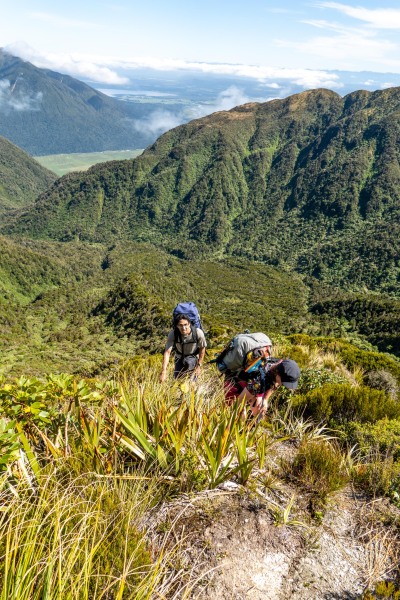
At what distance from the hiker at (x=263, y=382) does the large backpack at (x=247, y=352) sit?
0.35 ft

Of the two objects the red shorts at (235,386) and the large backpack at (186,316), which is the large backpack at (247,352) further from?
the large backpack at (186,316)

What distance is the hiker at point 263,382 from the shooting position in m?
4.52

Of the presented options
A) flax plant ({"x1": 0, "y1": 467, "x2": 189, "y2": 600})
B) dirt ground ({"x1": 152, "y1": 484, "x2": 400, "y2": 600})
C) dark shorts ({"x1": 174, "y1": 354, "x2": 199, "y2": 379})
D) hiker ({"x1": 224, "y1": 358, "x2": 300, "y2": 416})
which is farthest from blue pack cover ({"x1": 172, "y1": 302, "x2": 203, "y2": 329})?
Result: flax plant ({"x1": 0, "y1": 467, "x2": 189, "y2": 600})

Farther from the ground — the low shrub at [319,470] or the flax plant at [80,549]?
the flax plant at [80,549]

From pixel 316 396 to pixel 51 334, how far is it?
99934mm

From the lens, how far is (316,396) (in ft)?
17.3

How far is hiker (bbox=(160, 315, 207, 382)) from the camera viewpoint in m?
6.14

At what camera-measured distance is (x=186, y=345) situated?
252 inches

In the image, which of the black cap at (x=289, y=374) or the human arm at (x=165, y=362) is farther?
the human arm at (x=165, y=362)

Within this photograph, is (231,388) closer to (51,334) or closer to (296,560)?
(296,560)

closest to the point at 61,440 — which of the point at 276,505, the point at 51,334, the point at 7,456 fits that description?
the point at 7,456

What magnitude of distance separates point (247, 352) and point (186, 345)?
1723 mm

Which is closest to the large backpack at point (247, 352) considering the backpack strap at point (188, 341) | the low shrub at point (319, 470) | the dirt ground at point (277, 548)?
the backpack strap at point (188, 341)

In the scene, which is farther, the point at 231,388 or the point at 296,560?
the point at 231,388
